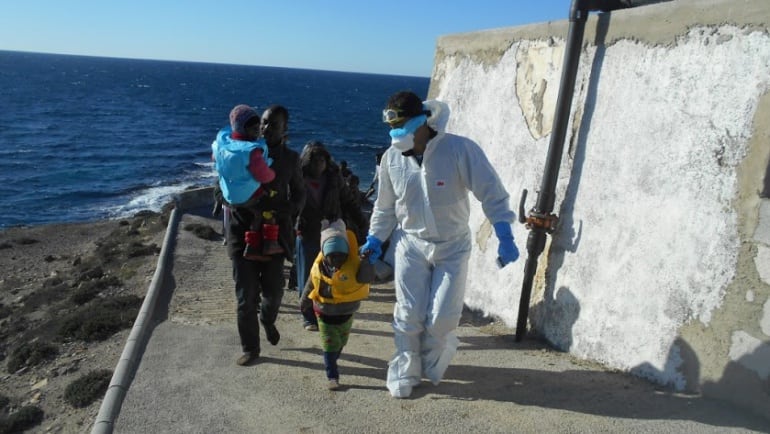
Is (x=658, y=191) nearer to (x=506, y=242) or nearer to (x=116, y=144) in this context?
(x=506, y=242)

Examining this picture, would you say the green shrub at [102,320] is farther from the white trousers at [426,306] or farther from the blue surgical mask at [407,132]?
the blue surgical mask at [407,132]

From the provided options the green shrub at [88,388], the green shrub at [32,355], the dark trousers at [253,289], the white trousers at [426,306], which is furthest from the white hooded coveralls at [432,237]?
the green shrub at [32,355]

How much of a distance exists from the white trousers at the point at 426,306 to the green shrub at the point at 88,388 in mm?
2972

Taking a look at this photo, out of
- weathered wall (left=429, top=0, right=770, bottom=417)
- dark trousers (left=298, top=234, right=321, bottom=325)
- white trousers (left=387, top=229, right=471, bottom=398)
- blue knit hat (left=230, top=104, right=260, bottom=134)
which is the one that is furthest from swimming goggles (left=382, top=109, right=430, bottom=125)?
dark trousers (left=298, top=234, right=321, bottom=325)

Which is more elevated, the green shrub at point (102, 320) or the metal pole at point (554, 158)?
the metal pole at point (554, 158)

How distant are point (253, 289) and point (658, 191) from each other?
2.97 meters

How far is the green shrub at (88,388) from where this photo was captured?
5316 millimetres

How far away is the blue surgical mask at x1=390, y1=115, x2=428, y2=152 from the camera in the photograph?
3633 mm

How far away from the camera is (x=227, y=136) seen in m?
4.32

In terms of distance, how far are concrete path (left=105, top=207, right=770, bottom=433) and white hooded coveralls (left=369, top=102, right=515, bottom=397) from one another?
29 cm

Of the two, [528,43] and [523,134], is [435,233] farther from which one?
[528,43]

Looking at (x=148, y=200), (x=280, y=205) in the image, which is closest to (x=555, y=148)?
(x=280, y=205)

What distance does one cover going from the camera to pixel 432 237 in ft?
12.6

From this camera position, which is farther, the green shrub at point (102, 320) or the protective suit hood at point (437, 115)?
the green shrub at point (102, 320)
